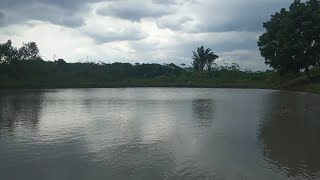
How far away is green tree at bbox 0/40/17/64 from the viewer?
64.1 meters

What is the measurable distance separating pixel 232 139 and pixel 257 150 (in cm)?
198

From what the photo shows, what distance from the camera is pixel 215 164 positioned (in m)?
10.9

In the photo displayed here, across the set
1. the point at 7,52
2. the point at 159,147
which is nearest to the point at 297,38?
the point at 159,147

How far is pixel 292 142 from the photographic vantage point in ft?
46.4

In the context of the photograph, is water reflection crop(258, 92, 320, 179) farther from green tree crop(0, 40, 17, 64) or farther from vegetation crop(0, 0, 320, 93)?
green tree crop(0, 40, 17, 64)

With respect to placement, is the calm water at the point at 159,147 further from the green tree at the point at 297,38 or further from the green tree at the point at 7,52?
the green tree at the point at 7,52

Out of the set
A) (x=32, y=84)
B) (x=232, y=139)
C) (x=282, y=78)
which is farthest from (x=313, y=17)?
(x=32, y=84)

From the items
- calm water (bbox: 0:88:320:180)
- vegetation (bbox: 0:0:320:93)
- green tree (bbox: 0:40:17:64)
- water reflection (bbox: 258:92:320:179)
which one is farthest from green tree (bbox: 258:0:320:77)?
green tree (bbox: 0:40:17:64)

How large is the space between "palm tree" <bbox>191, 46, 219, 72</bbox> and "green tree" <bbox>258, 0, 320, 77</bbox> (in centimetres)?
3252

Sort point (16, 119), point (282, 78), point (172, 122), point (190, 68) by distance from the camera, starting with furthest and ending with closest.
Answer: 1. point (190, 68)
2. point (282, 78)
3. point (16, 119)
4. point (172, 122)

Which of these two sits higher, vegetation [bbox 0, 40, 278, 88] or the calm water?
vegetation [bbox 0, 40, 278, 88]

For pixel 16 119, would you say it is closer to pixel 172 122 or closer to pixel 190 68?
pixel 172 122

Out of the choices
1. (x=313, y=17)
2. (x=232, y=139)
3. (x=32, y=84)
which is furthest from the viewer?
(x=32, y=84)

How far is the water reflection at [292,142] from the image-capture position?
34.4 ft
